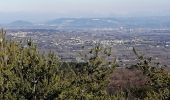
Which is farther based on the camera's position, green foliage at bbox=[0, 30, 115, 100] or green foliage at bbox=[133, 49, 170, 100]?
green foliage at bbox=[0, 30, 115, 100]

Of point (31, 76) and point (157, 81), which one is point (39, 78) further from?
point (157, 81)

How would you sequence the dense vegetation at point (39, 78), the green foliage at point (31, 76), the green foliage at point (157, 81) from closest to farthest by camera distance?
the green foliage at point (157, 81), the dense vegetation at point (39, 78), the green foliage at point (31, 76)

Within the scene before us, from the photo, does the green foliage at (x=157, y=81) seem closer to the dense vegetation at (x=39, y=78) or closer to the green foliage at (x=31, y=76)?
the dense vegetation at (x=39, y=78)

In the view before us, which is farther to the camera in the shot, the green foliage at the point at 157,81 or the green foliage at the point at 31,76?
the green foliage at the point at 31,76

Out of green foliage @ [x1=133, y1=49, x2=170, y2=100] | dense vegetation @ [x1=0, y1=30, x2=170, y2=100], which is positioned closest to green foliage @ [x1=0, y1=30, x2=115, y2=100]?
dense vegetation @ [x1=0, y1=30, x2=170, y2=100]

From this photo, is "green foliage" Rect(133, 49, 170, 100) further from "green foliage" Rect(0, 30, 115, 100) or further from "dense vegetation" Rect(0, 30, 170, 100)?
"green foliage" Rect(0, 30, 115, 100)

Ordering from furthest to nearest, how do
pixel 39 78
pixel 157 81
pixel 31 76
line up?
pixel 39 78 < pixel 31 76 < pixel 157 81

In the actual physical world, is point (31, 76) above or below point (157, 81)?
above

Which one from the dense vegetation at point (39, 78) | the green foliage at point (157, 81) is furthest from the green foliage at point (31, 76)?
the green foliage at point (157, 81)

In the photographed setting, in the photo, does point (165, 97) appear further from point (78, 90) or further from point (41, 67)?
point (41, 67)

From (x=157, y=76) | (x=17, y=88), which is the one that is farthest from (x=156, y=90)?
(x=17, y=88)

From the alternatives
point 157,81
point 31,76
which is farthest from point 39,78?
point 157,81
